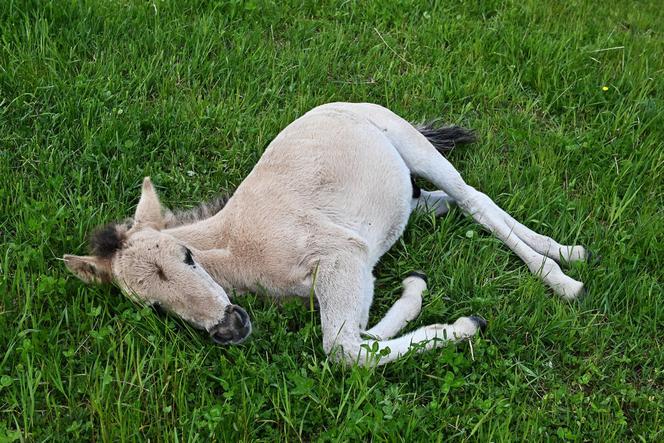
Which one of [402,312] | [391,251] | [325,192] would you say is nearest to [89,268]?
[325,192]

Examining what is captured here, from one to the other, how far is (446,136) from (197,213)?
83.0 inches

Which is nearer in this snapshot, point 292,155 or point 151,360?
point 151,360

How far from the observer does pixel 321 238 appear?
4.48 meters

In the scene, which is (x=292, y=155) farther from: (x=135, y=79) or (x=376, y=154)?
(x=135, y=79)

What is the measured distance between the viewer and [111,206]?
202 inches

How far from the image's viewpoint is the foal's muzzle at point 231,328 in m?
3.97

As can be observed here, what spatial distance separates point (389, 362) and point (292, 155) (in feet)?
5.36

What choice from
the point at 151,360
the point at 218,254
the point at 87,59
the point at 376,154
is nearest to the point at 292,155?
the point at 376,154

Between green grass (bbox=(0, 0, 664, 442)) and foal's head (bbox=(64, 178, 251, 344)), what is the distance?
135 millimetres

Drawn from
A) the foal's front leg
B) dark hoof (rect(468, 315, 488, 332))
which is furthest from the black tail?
dark hoof (rect(468, 315, 488, 332))

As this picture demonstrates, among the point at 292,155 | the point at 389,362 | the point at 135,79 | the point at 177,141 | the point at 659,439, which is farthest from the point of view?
the point at 135,79

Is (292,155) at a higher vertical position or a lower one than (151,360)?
higher

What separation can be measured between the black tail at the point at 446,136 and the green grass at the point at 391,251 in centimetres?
12

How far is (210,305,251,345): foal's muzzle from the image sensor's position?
3.97 m
